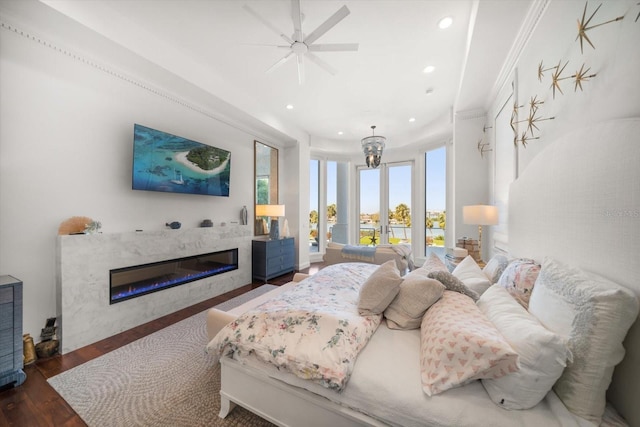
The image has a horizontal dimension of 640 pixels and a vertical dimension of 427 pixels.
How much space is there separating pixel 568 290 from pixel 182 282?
3.65m

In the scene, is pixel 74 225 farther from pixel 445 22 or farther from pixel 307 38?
pixel 445 22

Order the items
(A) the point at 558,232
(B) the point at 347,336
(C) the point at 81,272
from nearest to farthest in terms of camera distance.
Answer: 1. (B) the point at 347,336
2. (A) the point at 558,232
3. (C) the point at 81,272

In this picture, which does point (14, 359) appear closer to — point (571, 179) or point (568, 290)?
point (568, 290)

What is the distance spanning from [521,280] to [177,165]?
12.1 ft

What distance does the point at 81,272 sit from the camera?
223 centimetres

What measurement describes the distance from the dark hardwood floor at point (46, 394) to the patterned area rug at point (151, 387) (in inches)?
1.9

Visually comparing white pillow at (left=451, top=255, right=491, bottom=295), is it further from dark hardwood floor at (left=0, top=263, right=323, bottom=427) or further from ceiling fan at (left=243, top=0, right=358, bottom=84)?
dark hardwood floor at (left=0, top=263, right=323, bottom=427)

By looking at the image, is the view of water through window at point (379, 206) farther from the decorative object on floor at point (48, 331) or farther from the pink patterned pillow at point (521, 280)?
the decorative object on floor at point (48, 331)

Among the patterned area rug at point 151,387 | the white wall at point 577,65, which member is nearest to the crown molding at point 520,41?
the white wall at point 577,65

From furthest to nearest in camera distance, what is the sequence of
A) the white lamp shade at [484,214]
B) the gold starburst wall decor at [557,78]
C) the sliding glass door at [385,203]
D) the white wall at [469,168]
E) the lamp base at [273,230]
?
1. the sliding glass door at [385,203]
2. the lamp base at [273,230]
3. the white wall at [469,168]
4. the white lamp shade at [484,214]
5. the gold starburst wall decor at [557,78]

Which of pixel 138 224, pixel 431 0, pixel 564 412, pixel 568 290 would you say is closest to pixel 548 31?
pixel 431 0

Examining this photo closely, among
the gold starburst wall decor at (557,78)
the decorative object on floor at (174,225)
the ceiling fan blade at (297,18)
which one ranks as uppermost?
the ceiling fan blade at (297,18)

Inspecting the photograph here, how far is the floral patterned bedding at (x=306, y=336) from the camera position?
1111mm

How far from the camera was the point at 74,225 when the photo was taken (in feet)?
7.48
